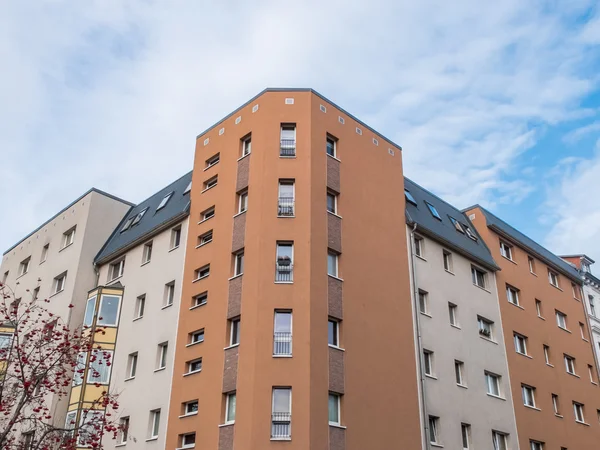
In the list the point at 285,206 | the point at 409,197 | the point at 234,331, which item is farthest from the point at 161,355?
the point at 409,197

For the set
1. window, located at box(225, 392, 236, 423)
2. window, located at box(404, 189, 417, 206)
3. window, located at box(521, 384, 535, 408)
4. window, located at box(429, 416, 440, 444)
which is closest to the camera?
window, located at box(225, 392, 236, 423)

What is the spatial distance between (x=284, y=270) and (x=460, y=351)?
11.3 m

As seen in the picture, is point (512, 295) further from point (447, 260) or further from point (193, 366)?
point (193, 366)

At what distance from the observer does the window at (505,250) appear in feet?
132

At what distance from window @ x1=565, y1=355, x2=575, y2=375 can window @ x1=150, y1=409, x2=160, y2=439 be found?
2551 cm

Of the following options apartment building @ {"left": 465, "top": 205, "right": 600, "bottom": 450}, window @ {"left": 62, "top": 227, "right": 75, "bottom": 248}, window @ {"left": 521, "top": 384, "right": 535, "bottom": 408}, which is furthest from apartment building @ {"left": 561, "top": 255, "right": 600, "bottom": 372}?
window @ {"left": 62, "top": 227, "right": 75, "bottom": 248}

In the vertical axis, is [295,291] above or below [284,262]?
below

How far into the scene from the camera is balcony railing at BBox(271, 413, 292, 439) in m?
23.6

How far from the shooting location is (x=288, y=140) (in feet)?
99.6

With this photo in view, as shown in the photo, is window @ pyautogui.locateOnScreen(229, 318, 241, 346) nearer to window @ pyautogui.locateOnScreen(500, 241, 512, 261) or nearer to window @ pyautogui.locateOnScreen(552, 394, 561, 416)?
window @ pyautogui.locateOnScreen(500, 241, 512, 261)

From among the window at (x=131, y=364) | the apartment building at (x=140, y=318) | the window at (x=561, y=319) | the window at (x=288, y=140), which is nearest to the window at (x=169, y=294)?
the apartment building at (x=140, y=318)

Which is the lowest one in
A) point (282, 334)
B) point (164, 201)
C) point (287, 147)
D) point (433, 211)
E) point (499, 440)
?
point (499, 440)

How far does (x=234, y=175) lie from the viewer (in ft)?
102

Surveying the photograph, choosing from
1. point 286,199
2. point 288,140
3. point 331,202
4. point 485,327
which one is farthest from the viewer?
point 485,327
